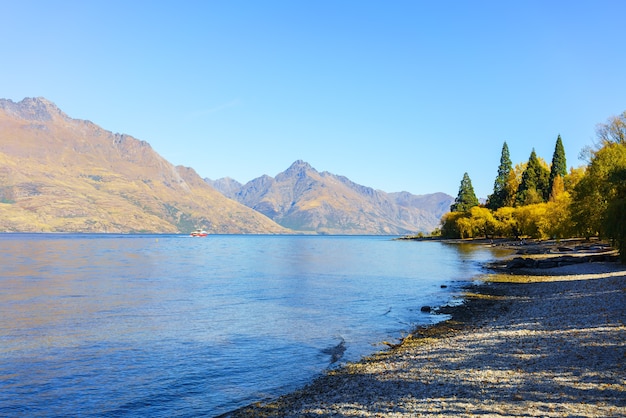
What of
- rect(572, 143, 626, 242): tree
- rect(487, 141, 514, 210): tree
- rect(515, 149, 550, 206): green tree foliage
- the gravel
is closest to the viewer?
the gravel

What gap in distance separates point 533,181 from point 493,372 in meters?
160

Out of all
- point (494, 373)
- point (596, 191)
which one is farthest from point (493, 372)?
point (596, 191)

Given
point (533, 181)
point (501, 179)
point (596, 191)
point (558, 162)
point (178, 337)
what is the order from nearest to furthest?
point (178, 337), point (596, 191), point (558, 162), point (533, 181), point (501, 179)

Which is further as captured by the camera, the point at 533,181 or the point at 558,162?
the point at 533,181

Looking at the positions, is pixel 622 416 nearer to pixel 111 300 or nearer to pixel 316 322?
pixel 316 322

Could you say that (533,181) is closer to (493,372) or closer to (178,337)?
(178,337)

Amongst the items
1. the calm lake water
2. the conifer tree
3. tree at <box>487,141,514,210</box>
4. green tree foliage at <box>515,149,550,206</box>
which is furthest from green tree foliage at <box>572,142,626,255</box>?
tree at <box>487,141,514,210</box>

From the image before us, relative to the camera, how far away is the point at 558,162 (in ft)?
491

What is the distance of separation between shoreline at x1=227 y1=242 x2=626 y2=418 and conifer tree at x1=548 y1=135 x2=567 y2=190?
13377 cm

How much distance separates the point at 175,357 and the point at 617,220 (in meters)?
44.9

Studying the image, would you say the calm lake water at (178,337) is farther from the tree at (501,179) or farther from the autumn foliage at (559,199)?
the tree at (501,179)

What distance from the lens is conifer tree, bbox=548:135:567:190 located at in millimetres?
149000

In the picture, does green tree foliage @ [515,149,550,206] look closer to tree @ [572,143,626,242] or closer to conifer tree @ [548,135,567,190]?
conifer tree @ [548,135,567,190]

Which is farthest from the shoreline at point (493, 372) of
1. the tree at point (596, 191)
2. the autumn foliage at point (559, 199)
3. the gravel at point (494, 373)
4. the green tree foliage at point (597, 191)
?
the tree at point (596, 191)
